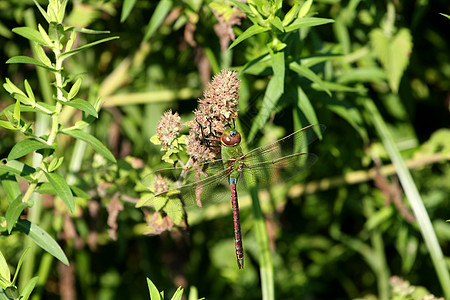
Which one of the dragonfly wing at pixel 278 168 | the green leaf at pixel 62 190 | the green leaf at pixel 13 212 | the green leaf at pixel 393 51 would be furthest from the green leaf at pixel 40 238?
the green leaf at pixel 393 51

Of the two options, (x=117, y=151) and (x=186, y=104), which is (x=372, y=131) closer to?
(x=186, y=104)

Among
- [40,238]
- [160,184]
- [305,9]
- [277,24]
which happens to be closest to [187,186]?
[160,184]

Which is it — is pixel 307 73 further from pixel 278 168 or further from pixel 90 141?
pixel 90 141

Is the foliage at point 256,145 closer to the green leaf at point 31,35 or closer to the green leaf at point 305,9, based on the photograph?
the green leaf at point 305,9

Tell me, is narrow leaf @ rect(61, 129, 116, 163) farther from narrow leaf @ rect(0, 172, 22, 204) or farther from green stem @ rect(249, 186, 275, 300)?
green stem @ rect(249, 186, 275, 300)

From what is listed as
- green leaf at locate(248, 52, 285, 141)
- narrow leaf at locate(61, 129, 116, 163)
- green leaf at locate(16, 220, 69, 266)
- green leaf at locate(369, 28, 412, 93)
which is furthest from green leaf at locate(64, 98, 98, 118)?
green leaf at locate(369, 28, 412, 93)

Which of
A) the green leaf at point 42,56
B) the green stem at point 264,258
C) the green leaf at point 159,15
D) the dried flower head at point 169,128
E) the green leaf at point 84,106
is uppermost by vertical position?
the green leaf at point 159,15
